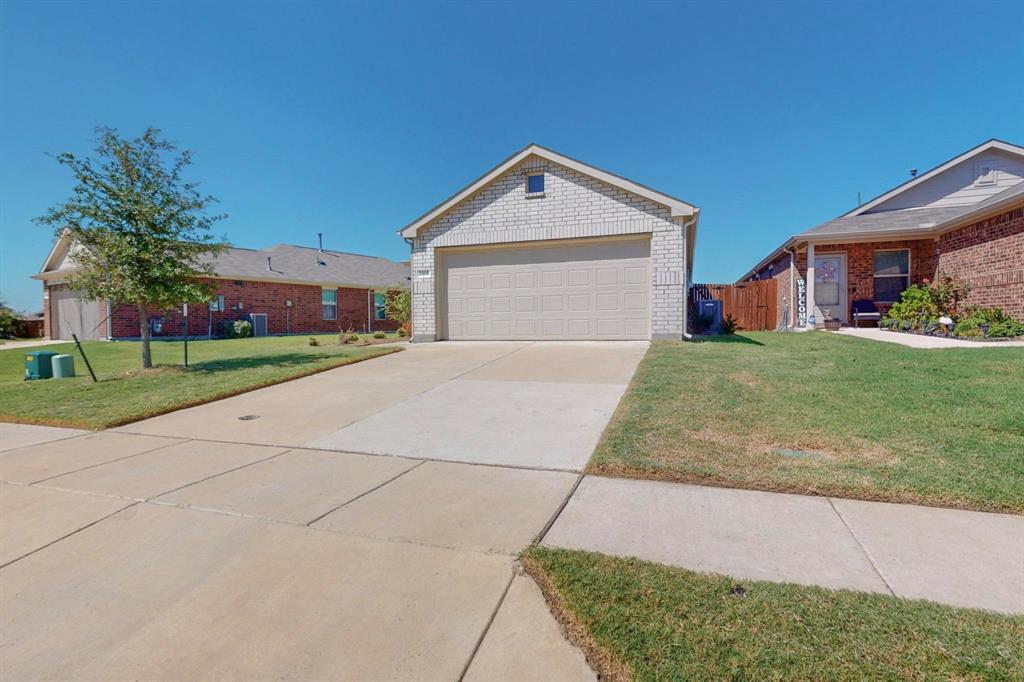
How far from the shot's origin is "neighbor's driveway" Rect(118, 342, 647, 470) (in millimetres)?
4582

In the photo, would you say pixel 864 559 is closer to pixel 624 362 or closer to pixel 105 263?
pixel 624 362

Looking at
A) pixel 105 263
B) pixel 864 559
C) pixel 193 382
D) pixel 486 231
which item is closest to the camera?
pixel 864 559

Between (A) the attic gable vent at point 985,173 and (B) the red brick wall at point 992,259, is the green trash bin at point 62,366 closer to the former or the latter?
(B) the red brick wall at point 992,259

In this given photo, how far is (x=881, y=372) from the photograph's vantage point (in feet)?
22.4

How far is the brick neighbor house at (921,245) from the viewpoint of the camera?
36.8 ft

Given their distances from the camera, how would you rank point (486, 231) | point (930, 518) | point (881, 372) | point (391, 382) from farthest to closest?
point (486, 231)
point (391, 382)
point (881, 372)
point (930, 518)

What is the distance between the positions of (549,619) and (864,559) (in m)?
1.73

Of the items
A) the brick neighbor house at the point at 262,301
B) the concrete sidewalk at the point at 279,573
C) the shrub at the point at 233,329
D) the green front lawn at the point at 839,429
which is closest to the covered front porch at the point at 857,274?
the green front lawn at the point at 839,429

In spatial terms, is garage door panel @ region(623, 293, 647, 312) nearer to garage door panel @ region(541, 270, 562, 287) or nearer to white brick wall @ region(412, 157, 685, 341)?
white brick wall @ region(412, 157, 685, 341)

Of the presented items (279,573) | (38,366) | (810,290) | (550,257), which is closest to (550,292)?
(550,257)

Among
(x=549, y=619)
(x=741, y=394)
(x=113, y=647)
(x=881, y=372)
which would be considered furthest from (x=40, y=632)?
(x=881, y=372)

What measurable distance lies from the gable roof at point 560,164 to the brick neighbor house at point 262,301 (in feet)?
32.7

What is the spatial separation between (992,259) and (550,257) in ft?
36.0

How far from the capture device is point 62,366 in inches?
385
